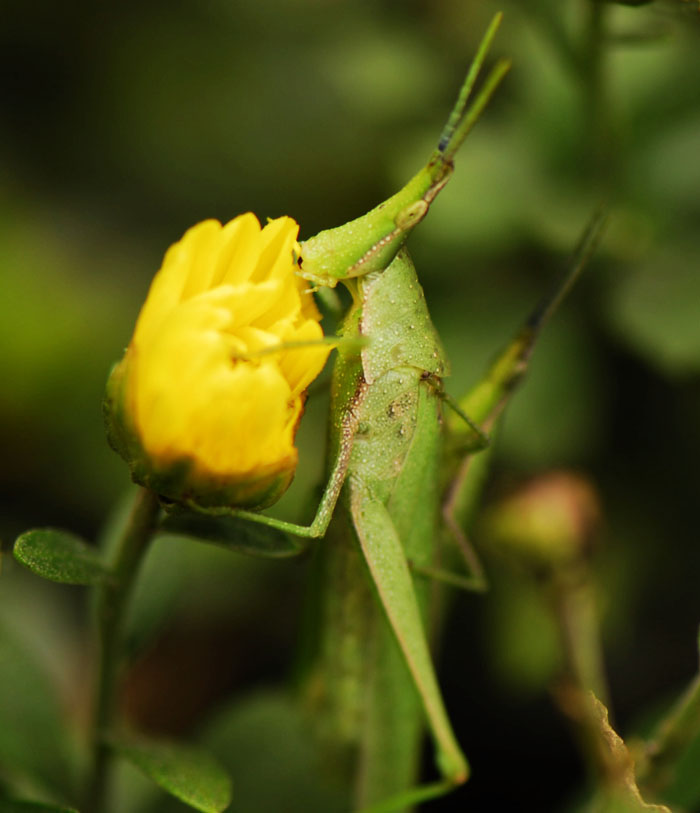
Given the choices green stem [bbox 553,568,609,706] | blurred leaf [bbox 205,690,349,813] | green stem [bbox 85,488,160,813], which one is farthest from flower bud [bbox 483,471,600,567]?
green stem [bbox 85,488,160,813]

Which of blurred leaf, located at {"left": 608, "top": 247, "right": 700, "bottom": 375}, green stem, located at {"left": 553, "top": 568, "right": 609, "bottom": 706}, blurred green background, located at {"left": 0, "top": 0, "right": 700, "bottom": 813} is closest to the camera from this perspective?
green stem, located at {"left": 553, "top": 568, "right": 609, "bottom": 706}

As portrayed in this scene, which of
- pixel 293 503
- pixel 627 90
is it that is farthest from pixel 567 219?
pixel 293 503

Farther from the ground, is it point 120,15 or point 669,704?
point 120,15

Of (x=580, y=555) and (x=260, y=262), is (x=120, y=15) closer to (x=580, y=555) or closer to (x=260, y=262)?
(x=260, y=262)

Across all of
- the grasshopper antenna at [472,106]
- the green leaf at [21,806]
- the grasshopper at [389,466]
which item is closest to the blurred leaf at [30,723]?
the green leaf at [21,806]

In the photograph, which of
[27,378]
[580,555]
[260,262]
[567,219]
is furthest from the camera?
[27,378]

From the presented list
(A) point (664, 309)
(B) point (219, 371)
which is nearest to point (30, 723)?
(B) point (219, 371)

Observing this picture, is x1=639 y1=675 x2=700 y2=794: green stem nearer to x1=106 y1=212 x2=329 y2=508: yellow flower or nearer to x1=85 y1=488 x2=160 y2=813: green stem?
x1=106 y1=212 x2=329 y2=508: yellow flower
